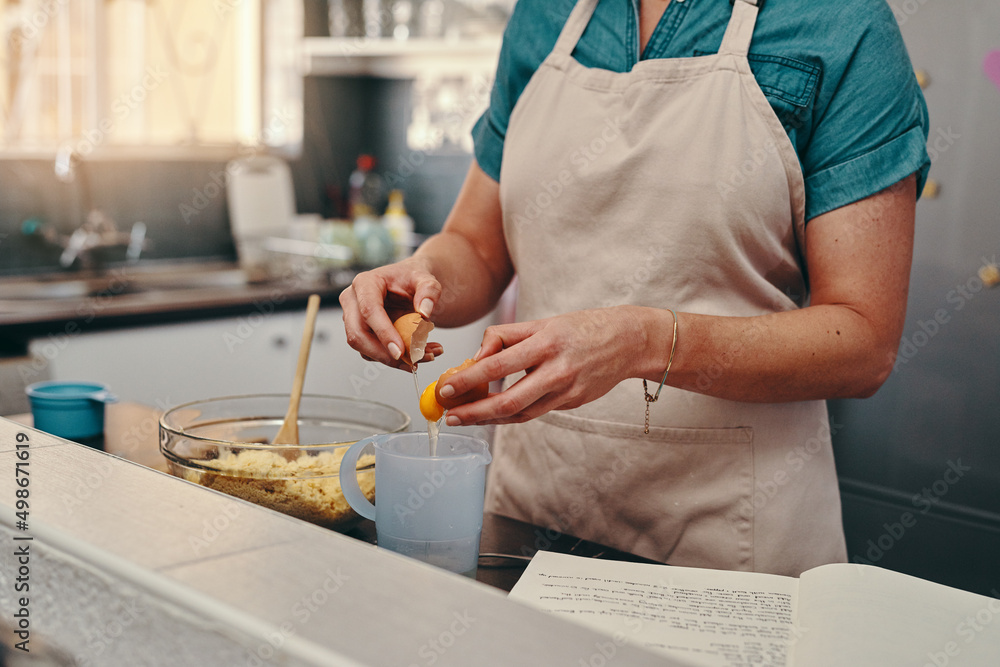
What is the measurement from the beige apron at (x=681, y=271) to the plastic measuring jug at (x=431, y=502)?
0.38 metres

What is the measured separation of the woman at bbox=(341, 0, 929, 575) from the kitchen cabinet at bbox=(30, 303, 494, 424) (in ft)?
3.50

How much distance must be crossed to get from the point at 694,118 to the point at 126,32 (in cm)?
237

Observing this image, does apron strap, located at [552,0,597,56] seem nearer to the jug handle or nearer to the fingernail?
the fingernail

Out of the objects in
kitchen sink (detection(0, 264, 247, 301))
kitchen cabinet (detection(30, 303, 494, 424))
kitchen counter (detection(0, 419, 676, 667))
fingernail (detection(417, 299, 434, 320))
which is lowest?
kitchen cabinet (detection(30, 303, 494, 424))

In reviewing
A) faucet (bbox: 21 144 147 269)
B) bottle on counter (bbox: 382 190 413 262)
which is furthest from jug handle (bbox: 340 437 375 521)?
bottle on counter (bbox: 382 190 413 262)

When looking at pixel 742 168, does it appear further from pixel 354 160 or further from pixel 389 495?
pixel 354 160

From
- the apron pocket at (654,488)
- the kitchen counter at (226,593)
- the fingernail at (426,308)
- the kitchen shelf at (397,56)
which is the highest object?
the kitchen shelf at (397,56)

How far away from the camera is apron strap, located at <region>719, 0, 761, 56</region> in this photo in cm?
105

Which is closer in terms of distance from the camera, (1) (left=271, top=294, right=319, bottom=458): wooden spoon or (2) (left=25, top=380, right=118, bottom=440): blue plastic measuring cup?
(1) (left=271, top=294, right=319, bottom=458): wooden spoon

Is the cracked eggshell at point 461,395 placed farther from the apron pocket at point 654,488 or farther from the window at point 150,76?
the window at point 150,76

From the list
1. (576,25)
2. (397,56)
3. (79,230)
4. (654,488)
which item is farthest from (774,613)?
(397,56)

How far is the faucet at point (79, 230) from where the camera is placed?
2.60m

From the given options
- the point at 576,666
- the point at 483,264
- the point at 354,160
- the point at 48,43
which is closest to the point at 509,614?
the point at 576,666

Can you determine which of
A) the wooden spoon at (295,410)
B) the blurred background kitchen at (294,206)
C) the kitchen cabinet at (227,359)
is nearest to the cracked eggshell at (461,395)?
the wooden spoon at (295,410)
